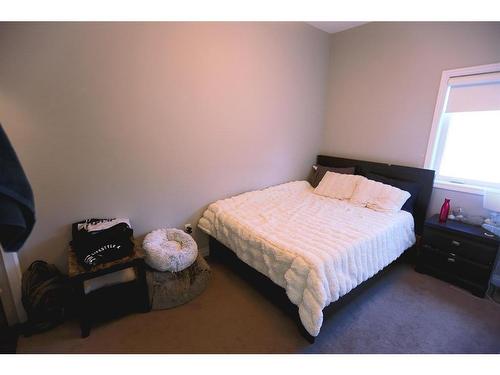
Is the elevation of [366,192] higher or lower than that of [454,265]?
higher

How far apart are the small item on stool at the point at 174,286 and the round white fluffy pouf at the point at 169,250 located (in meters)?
0.05

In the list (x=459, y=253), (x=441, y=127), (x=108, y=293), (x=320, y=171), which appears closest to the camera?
(x=108, y=293)

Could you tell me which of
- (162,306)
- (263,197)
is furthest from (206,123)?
(162,306)

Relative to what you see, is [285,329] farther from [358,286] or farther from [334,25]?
[334,25]

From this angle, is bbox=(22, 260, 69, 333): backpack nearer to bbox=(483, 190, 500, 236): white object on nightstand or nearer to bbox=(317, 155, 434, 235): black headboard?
bbox=(317, 155, 434, 235): black headboard

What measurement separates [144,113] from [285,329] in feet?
6.66

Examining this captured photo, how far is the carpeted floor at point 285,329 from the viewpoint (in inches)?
62.2

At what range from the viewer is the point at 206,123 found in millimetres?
2410

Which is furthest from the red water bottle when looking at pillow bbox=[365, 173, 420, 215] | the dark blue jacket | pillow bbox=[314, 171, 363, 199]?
the dark blue jacket

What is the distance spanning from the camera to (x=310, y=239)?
1.84 metres

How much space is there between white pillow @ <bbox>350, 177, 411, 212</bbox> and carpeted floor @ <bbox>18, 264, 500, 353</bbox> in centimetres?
82

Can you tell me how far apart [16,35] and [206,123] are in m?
1.40

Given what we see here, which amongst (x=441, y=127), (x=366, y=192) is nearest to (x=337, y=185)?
(x=366, y=192)

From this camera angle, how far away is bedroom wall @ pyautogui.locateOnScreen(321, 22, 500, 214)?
2.26 m
